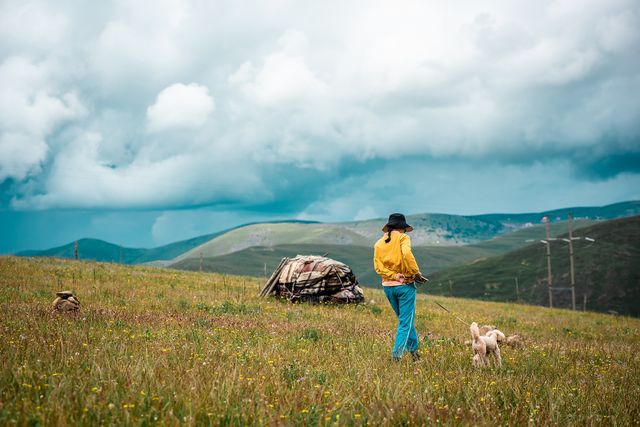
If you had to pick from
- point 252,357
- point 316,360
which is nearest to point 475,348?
point 316,360

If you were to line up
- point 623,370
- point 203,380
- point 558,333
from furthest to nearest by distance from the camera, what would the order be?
point 558,333
point 623,370
point 203,380

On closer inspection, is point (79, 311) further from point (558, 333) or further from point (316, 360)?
point (558, 333)

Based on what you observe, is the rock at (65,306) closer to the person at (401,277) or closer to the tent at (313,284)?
the person at (401,277)

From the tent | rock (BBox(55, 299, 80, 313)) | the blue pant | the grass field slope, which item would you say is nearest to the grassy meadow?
rock (BBox(55, 299, 80, 313))

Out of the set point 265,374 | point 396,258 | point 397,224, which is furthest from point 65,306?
point 397,224

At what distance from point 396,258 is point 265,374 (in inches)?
163

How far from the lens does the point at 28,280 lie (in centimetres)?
1852

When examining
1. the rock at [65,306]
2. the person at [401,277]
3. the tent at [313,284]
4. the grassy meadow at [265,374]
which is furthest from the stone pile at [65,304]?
the tent at [313,284]

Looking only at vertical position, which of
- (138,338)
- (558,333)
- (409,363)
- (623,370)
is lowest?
(558,333)

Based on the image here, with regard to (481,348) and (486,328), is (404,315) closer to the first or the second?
(481,348)

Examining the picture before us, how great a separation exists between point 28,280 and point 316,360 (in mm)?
15796

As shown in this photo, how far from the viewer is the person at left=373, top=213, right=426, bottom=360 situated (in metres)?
9.48

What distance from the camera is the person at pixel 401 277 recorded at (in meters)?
9.48

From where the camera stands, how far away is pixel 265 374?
21.5 ft
